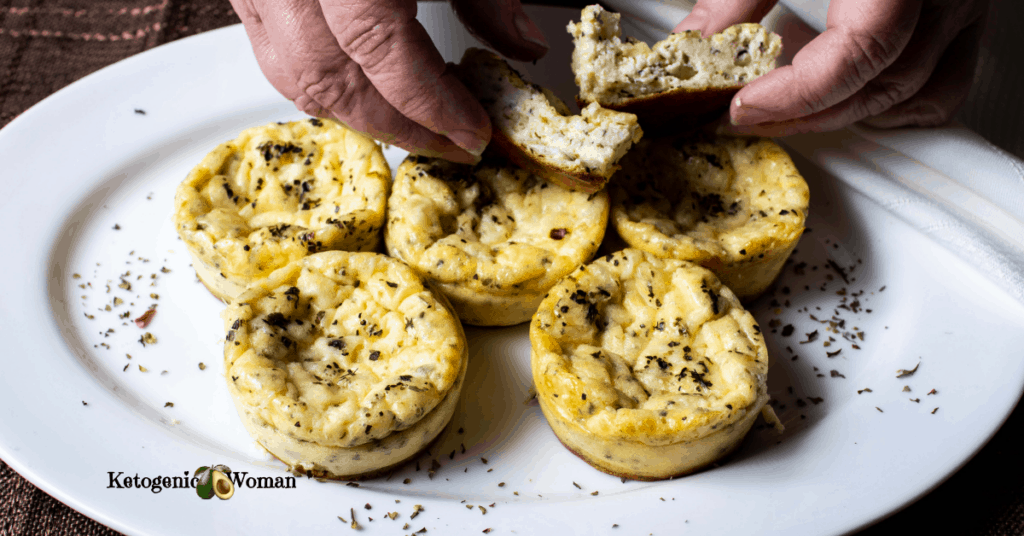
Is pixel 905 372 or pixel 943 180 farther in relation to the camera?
pixel 943 180

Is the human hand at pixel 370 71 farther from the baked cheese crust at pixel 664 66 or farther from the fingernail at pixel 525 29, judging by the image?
the fingernail at pixel 525 29

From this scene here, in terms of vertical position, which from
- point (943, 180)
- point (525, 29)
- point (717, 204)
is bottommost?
point (717, 204)

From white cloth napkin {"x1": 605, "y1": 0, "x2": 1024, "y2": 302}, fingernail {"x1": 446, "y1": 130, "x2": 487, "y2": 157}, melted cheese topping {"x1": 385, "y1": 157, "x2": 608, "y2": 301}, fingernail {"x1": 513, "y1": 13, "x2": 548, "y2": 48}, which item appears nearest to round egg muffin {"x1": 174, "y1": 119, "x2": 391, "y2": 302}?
melted cheese topping {"x1": 385, "y1": 157, "x2": 608, "y2": 301}

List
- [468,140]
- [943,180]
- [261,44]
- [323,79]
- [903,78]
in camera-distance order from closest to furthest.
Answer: [323,79]
[468,140]
[261,44]
[903,78]
[943,180]

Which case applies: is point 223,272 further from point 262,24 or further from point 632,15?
point 632,15

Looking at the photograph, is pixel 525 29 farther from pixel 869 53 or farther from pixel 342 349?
pixel 342 349

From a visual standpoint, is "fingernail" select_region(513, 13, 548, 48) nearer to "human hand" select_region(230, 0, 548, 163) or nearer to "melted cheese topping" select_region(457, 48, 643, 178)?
"melted cheese topping" select_region(457, 48, 643, 178)

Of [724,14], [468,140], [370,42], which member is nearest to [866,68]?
[724,14]
